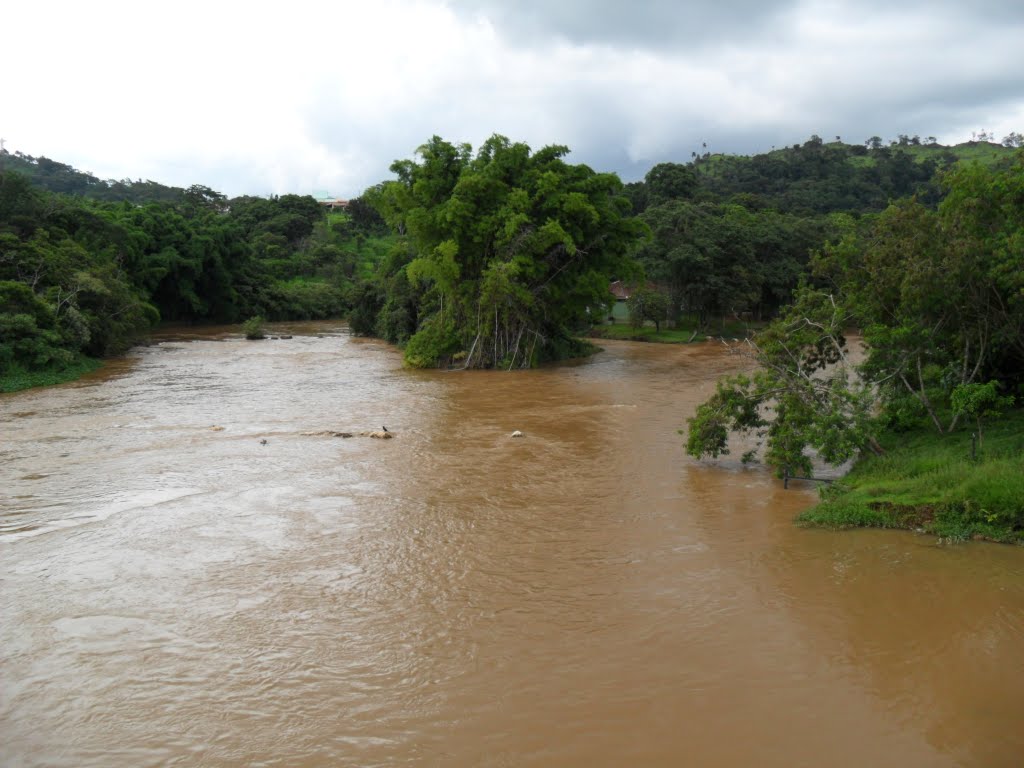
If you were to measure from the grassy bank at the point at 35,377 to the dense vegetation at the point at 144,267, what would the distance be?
0.05 meters

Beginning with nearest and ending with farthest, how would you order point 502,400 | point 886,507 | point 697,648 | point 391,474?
1. point 697,648
2. point 886,507
3. point 391,474
4. point 502,400

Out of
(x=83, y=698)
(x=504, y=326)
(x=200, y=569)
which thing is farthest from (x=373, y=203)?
(x=83, y=698)

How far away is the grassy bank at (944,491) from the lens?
373 inches

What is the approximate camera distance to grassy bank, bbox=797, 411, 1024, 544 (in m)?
9.48

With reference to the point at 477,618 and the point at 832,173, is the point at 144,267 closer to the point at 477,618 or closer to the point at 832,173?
the point at 477,618

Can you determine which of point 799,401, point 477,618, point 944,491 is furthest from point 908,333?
point 477,618

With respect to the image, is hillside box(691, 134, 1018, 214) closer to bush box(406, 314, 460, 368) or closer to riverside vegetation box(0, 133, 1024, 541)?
riverside vegetation box(0, 133, 1024, 541)

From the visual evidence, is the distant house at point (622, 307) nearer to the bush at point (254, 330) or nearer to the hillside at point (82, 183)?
the bush at point (254, 330)

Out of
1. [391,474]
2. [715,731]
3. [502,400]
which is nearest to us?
[715,731]

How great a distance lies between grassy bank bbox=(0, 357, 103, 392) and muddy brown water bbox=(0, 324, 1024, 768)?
33.2 ft

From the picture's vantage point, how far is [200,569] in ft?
30.8

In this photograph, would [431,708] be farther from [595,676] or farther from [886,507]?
[886,507]

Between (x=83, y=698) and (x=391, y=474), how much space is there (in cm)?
750

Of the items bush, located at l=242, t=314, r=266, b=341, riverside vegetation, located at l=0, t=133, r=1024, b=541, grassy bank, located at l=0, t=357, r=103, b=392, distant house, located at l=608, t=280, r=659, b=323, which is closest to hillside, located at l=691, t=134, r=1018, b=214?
riverside vegetation, located at l=0, t=133, r=1024, b=541
